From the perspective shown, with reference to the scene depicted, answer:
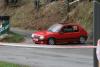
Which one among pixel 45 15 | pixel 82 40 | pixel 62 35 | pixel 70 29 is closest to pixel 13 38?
pixel 62 35

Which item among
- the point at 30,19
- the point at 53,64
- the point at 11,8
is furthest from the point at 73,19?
the point at 53,64

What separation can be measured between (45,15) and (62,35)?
29.9 feet

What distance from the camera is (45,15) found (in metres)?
38.1

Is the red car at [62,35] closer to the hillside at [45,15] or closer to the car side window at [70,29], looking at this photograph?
the car side window at [70,29]

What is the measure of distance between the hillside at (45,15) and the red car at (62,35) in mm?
2711

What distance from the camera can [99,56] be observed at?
619cm

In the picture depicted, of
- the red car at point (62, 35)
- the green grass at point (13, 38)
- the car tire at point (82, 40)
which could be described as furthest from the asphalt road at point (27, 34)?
the red car at point (62, 35)

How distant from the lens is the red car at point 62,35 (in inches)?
1140

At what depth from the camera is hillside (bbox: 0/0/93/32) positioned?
34213 mm

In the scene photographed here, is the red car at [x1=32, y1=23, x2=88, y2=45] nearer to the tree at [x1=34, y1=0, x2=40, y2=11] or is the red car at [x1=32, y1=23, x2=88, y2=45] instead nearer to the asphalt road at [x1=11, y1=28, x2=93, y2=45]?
the asphalt road at [x1=11, y1=28, x2=93, y2=45]

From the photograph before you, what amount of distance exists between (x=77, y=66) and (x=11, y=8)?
28.7 meters

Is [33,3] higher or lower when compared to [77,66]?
higher

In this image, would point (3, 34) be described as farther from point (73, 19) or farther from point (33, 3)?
point (33, 3)

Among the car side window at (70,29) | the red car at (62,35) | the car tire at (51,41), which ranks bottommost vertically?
the car tire at (51,41)
